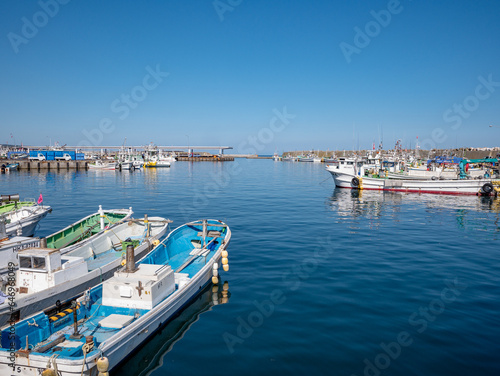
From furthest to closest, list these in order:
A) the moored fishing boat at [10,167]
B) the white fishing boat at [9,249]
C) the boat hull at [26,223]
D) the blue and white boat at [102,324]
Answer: the moored fishing boat at [10,167]
the boat hull at [26,223]
the white fishing boat at [9,249]
the blue and white boat at [102,324]

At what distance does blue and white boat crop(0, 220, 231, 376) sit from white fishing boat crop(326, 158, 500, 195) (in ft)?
147

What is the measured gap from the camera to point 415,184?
5222 cm

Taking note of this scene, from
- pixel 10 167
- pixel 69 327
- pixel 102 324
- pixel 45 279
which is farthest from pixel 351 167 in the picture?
pixel 10 167

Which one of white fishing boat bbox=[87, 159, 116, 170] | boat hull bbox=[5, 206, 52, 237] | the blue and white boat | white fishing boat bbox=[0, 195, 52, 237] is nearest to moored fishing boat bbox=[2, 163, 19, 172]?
white fishing boat bbox=[87, 159, 116, 170]

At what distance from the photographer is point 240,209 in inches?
1436

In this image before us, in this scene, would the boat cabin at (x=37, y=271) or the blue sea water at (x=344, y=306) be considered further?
the boat cabin at (x=37, y=271)

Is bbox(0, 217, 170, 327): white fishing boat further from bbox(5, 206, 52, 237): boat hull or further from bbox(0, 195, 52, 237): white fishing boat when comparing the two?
bbox(0, 195, 52, 237): white fishing boat

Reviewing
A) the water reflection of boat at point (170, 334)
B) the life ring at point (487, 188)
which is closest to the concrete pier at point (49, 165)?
the water reflection of boat at point (170, 334)

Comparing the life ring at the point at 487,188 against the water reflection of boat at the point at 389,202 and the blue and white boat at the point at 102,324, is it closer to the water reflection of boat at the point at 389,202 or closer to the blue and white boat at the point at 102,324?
the water reflection of boat at the point at 389,202

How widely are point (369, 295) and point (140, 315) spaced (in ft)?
33.0

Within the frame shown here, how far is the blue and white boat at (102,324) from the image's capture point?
8477 millimetres

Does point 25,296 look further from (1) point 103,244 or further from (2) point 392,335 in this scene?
(2) point 392,335

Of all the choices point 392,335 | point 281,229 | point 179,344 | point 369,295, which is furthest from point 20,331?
point 281,229

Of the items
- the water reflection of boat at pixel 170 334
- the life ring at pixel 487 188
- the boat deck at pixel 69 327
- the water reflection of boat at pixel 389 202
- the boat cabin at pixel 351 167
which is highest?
the boat cabin at pixel 351 167
